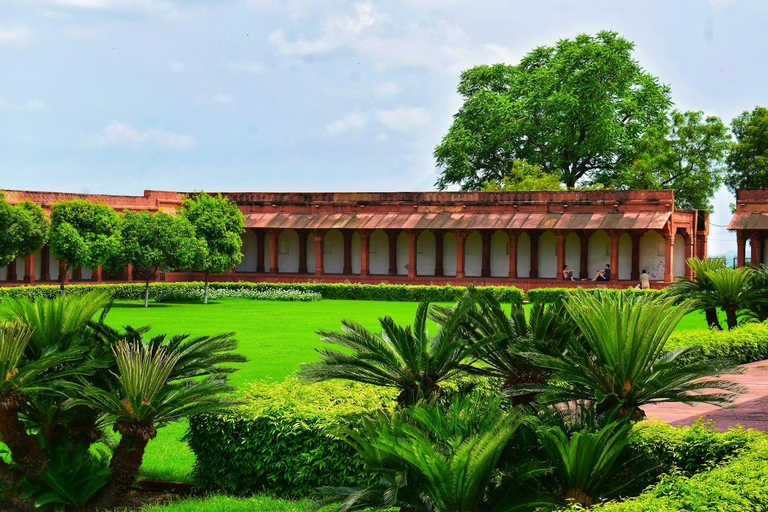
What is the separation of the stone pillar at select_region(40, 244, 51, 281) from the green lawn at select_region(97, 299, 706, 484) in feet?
28.6

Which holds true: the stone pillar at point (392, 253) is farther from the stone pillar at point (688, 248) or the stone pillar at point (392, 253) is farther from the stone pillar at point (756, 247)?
the stone pillar at point (756, 247)

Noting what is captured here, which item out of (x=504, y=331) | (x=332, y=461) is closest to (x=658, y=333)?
(x=504, y=331)

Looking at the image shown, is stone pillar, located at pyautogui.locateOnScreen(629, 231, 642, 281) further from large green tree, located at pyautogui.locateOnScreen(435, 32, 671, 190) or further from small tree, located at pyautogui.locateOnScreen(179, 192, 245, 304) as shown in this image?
small tree, located at pyautogui.locateOnScreen(179, 192, 245, 304)

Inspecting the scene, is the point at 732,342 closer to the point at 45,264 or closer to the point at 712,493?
the point at 712,493

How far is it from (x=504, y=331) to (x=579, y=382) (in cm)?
98

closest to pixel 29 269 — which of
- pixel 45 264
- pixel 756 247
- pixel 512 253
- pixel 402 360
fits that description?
pixel 45 264

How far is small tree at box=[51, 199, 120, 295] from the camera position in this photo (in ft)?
87.1

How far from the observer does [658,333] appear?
5.89 m

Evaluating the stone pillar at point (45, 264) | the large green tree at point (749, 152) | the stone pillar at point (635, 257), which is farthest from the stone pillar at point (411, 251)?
the large green tree at point (749, 152)

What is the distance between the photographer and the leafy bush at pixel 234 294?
1161 inches

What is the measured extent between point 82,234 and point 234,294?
6.27m

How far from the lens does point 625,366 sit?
227 inches

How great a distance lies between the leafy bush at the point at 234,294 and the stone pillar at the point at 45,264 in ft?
26.0

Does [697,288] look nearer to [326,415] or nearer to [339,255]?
[326,415]
